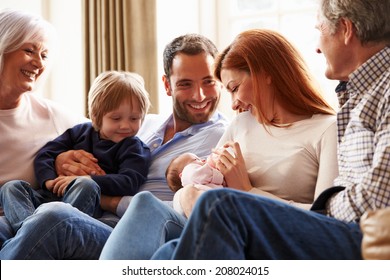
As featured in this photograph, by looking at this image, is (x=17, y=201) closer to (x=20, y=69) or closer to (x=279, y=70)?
(x=20, y=69)

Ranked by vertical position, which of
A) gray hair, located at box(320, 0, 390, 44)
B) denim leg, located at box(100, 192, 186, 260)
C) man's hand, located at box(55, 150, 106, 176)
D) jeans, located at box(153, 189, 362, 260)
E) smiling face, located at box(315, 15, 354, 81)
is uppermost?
gray hair, located at box(320, 0, 390, 44)

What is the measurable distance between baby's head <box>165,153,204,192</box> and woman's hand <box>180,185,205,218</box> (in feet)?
0.78

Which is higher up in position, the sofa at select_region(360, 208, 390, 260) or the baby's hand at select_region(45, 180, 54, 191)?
the sofa at select_region(360, 208, 390, 260)

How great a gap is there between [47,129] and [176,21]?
1324 millimetres

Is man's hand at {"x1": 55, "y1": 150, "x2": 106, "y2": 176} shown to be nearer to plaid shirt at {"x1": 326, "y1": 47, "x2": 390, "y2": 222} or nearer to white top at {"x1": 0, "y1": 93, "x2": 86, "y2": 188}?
white top at {"x1": 0, "y1": 93, "x2": 86, "y2": 188}

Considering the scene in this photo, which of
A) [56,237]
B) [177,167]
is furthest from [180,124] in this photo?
[56,237]

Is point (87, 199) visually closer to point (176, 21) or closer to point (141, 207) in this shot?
point (141, 207)

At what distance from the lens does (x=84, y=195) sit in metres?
2.33

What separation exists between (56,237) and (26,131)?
0.82 meters

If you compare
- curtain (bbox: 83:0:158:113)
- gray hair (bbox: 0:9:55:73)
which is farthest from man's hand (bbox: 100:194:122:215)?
curtain (bbox: 83:0:158:113)

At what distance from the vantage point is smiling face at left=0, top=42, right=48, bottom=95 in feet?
8.86

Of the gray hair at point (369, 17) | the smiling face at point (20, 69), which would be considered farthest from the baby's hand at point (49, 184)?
the gray hair at point (369, 17)
